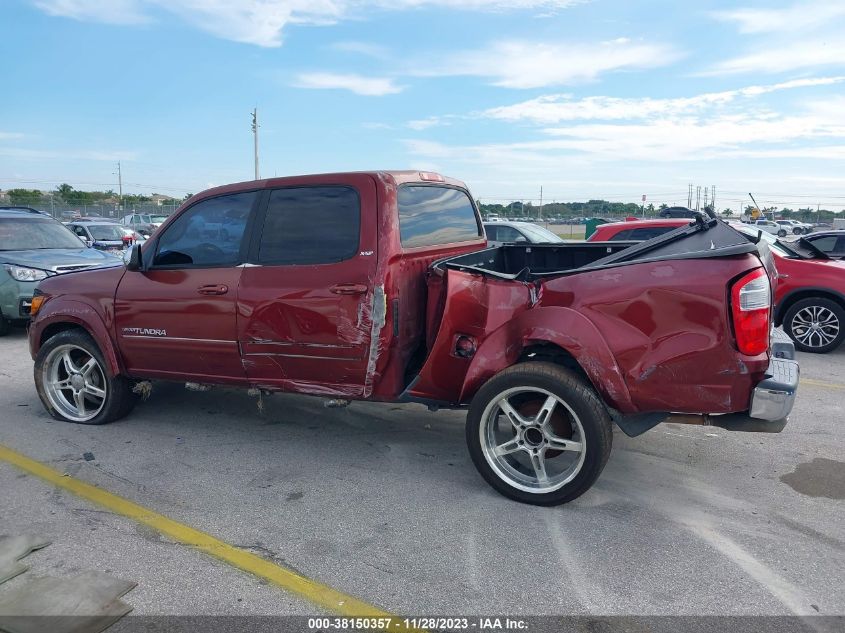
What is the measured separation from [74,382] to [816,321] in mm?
8153

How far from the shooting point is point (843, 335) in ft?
26.2

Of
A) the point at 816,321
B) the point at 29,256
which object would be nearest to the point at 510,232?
the point at 816,321

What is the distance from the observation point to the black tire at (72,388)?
5.16 m

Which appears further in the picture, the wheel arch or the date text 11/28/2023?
the wheel arch

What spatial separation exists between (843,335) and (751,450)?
439 centimetres

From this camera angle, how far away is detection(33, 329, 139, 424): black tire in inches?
203

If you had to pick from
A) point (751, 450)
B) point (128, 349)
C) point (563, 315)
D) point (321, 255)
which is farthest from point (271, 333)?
point (751, 450)

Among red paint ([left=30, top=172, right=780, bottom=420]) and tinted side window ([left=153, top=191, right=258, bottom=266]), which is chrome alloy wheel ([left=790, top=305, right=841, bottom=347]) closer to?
red paint ([left=30, top=172, right=780, bottom=420])

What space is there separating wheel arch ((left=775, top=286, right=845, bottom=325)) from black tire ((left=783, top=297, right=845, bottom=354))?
0.04m

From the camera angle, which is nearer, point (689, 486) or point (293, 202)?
point (689, 486)

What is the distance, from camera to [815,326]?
26.6ft

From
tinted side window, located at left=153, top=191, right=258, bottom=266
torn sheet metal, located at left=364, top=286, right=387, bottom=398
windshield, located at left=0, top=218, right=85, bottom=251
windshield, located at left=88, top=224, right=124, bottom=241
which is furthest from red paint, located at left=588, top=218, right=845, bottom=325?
windshield, located at left=88, top=224, right=124, bottom=241

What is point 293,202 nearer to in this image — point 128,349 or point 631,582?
point 128,349

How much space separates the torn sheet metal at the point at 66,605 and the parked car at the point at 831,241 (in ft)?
35.2
